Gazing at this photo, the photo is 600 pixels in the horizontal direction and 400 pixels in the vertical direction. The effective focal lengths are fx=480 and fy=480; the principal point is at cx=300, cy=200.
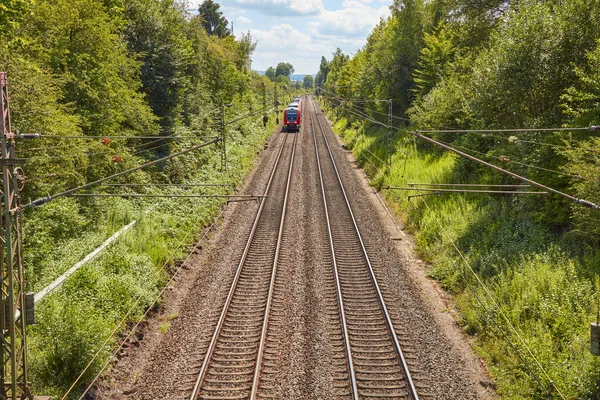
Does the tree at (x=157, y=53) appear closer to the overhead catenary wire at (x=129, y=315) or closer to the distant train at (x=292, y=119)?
the overhead catenary wire at (x=129, y=315)

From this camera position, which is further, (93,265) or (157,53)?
(157,53)

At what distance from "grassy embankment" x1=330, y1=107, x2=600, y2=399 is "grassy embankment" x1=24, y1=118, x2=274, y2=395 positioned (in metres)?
9.70

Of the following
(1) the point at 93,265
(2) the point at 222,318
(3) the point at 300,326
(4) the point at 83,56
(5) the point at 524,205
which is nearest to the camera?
(3) the point at 300,326

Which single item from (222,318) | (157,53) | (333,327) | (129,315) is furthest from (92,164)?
(157,53)

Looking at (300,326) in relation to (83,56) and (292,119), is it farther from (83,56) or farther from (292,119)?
(292,119)

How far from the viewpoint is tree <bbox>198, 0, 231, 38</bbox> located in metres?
90.7

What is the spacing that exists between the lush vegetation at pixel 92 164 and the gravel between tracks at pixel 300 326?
928 mm

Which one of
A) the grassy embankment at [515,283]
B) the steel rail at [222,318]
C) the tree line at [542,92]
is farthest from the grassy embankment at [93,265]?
the tree line at [542,92]

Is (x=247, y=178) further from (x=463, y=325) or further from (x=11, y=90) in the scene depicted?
(x=463, y=325)

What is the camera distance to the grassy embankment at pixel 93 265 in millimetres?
11133

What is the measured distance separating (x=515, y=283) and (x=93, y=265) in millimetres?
13023

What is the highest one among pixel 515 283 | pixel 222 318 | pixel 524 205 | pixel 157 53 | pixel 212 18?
pixel 212 18

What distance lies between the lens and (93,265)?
15.5 meters

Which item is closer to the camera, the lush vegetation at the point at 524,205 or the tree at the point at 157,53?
the lush vegetation at the point at 524,205
